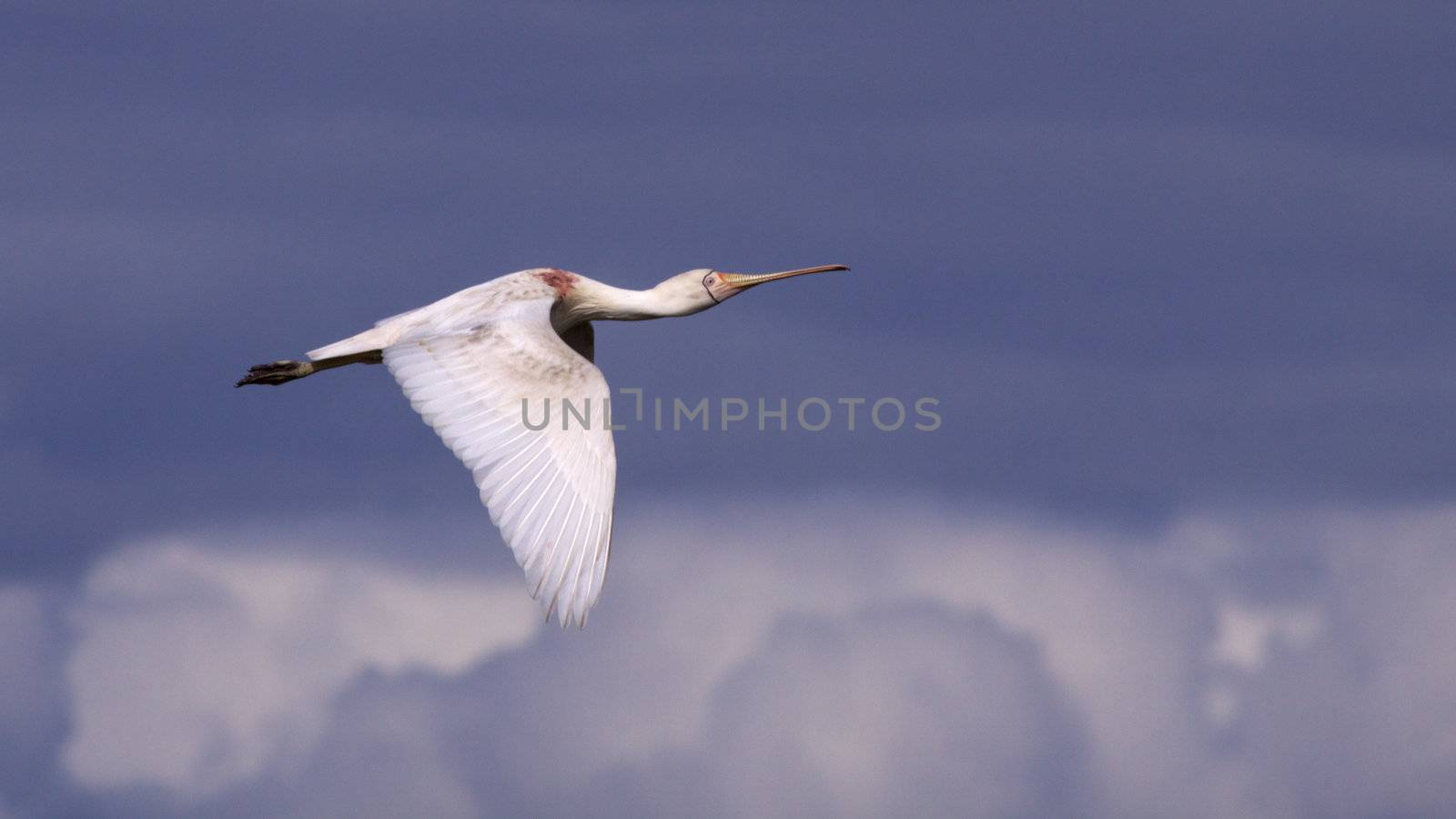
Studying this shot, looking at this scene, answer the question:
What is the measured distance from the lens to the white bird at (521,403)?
21.3 meters

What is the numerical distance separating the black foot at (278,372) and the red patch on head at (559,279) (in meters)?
3.21

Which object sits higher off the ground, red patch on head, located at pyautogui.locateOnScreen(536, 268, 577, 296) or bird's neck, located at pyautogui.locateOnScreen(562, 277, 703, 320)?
red patch on head, located at pyautogui.locateOnScreen(536, 268, 577, 296)

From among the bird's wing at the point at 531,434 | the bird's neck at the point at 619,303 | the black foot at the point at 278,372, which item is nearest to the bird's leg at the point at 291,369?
the black foot at the point at 278,372

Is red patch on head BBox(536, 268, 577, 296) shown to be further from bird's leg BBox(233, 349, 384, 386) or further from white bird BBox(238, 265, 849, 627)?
bird's leg BBox(233, 349, 384, 386)

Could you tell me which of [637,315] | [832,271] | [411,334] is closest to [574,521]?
[411,334]

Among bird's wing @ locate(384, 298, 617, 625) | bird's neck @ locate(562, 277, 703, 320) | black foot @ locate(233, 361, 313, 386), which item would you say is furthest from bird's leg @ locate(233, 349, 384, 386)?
bird's neck @ locate(562, 277, 703, 320)

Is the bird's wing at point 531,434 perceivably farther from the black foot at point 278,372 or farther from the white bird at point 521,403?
the black foot at point 278,372

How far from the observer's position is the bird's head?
30172 mm

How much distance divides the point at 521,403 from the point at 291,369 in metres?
6.08

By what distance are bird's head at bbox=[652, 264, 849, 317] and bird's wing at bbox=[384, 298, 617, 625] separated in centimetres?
479

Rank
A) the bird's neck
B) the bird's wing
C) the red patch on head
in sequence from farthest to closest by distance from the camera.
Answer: the bird's neck → the red patch on head → the bird's wing

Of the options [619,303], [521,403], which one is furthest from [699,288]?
[521,403]

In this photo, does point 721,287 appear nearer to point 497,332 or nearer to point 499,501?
point 497,332

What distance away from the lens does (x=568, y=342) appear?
1156 inches
